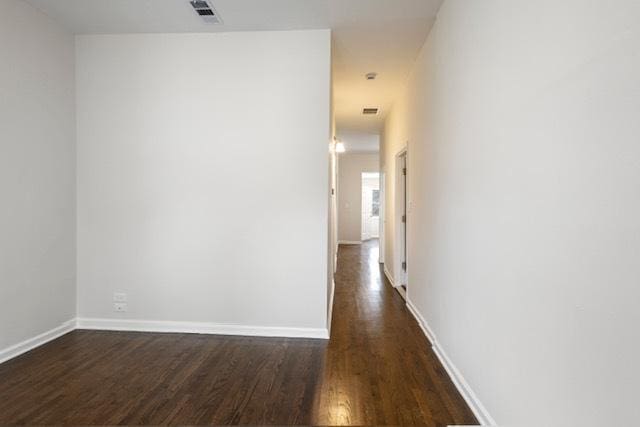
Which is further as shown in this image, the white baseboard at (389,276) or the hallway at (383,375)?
the white baseboard at (389,276)

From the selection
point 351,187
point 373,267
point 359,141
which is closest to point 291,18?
point 373,267

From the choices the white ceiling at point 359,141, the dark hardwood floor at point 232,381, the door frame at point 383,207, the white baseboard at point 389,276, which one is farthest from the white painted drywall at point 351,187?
the dark hardwood floor at point 232,381

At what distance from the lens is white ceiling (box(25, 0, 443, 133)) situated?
9.43 ft

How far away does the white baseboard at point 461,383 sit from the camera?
1.91 metres

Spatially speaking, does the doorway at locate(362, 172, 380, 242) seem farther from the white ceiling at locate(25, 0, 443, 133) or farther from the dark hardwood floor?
the dark hardwood floor

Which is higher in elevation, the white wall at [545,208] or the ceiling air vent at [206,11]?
the ceiling air vent at [206,11]

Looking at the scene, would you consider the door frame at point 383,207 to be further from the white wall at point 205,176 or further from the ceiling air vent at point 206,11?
the ceiling air vent at point 206,11

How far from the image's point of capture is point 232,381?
242 cm

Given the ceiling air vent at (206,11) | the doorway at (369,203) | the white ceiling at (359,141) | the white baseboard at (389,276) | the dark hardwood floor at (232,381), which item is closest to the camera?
the dark hardwood floor at (232,381)

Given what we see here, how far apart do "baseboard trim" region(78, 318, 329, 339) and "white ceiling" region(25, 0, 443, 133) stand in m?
2.99

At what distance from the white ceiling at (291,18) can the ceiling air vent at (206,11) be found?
52 millimetres

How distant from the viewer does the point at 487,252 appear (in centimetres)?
196

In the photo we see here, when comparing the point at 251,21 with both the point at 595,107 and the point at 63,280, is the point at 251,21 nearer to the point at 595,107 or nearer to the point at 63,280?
the point at 595,107

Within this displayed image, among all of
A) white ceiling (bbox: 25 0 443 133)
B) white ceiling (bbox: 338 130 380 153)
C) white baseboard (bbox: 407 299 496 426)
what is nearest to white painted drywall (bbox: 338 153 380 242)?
white ceiling (bbox: 338 130 380 153)
